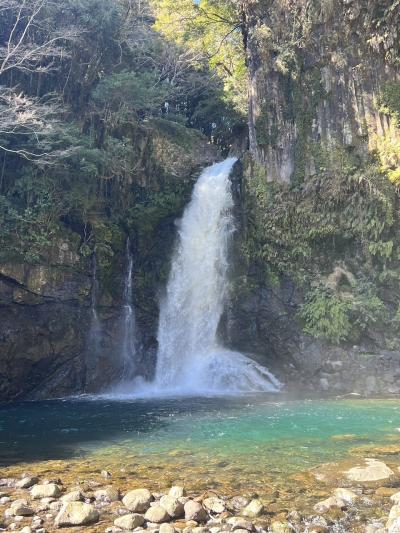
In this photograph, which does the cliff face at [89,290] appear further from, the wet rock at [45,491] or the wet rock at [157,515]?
the wet rock at [157,515]

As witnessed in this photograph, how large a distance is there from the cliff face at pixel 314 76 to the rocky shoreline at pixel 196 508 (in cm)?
1538

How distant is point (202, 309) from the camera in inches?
769

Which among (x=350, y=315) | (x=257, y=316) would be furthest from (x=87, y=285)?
(x=350, y=315)

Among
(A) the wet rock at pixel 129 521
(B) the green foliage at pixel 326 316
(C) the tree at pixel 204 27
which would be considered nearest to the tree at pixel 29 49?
(C) the tree at pixel 204 27

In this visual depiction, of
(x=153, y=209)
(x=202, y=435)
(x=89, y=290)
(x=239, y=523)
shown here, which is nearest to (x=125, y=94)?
(x=153, y=209)

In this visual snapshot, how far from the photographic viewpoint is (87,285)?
18.7 meters

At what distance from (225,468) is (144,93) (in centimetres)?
1829

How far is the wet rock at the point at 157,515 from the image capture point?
5.68 metres

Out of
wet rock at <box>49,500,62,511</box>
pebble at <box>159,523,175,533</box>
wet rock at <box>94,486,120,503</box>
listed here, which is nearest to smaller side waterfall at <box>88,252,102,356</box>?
wet rock at <box>94,486,120,503</box>

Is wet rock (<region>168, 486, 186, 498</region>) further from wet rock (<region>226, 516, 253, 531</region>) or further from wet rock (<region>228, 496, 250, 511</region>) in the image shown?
wet rock (<region>226, 516, 253, 531</region>)

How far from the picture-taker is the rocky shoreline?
5.48 m

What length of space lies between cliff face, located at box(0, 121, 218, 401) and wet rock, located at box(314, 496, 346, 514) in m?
13.7

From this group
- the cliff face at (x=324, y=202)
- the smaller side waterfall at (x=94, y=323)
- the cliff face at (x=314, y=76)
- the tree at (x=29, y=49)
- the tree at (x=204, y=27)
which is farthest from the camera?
the tree at (x=204, y=27)

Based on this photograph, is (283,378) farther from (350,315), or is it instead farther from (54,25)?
(54,25)
